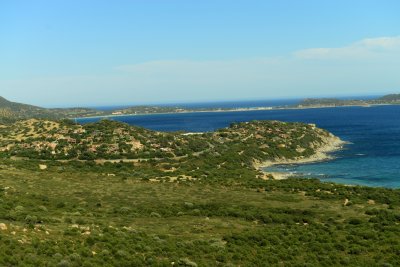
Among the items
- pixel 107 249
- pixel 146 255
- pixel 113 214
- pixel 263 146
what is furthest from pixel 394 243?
pixel 263 146

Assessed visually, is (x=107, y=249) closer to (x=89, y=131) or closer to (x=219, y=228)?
(x=219, y=228)

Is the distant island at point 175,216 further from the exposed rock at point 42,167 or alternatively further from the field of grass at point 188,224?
the exposed rock at point 42,167

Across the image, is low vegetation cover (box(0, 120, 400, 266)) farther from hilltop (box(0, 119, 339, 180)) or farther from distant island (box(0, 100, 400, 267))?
hilltop (box(0, 119, 339, 180))

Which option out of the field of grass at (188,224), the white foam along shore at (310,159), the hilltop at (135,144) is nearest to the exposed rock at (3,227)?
the field of grass at (188,224)

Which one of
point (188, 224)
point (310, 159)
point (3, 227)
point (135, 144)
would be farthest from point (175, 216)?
point (310, 159)

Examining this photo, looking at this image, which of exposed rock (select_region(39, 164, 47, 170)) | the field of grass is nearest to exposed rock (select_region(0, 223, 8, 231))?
the field of grass
